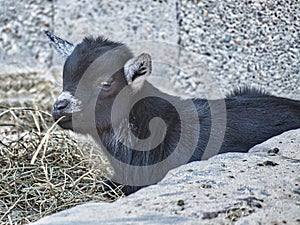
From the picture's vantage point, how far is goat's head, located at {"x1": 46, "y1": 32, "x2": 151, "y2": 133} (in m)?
4.96

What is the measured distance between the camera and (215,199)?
3.73 meters

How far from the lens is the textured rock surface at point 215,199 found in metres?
3.53

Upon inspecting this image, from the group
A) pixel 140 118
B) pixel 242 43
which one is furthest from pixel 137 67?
pixel 242 43

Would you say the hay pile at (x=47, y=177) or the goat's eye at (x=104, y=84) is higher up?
the goat's eye at (x=104, y=84)

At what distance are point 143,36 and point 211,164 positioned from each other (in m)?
3.44

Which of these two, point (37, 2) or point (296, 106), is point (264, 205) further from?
point (37, 2)

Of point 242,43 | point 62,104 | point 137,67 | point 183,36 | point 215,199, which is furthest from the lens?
point 183,36

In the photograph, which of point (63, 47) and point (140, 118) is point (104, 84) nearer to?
point (140, 118)

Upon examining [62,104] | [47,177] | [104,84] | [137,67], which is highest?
[137,67]

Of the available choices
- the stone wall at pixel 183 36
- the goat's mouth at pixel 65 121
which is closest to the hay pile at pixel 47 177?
the goat's mouth at pixel 65 121

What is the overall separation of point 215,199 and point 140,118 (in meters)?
1.50

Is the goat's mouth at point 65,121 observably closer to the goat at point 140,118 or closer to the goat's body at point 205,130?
the goat at point 140,118

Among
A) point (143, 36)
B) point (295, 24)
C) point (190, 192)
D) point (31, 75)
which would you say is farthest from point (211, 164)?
point (31, 75)

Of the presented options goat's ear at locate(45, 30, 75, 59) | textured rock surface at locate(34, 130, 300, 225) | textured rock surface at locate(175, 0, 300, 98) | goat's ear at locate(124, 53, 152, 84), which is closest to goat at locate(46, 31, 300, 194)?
goat's ear at locate(124, 53, 152, 84)
